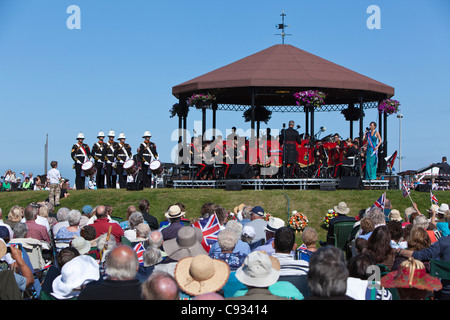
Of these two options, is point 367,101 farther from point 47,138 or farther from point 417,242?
point 47,138

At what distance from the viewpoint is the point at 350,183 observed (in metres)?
18.0

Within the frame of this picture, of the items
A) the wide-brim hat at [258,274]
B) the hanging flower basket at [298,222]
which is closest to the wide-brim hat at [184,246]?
the wide-brim hat at [258,274]

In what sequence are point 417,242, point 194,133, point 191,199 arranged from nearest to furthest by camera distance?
point 417,242 < point 191,199 < point 194,133

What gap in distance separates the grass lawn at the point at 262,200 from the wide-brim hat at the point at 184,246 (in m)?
8.30

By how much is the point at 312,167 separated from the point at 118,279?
16.6 meters

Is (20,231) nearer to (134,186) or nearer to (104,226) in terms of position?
(104,226)

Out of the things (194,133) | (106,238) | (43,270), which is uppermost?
(194,133)

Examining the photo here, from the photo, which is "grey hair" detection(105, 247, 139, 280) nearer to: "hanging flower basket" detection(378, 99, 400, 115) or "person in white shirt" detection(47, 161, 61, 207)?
"person in white shirt" detection(47, 161, 61, 207)

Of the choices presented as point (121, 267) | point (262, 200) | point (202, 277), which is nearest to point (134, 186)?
point (262, 200)

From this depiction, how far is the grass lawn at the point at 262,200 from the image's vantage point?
1622cm

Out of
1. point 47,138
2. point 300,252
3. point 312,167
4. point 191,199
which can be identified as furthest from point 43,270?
point 47,138

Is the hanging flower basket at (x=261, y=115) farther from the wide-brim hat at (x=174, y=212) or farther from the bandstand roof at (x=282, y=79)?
the wide-brim hat at (x=174, y=212)

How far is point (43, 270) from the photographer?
877 centimetres

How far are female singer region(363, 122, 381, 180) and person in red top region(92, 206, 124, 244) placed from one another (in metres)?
10.5
